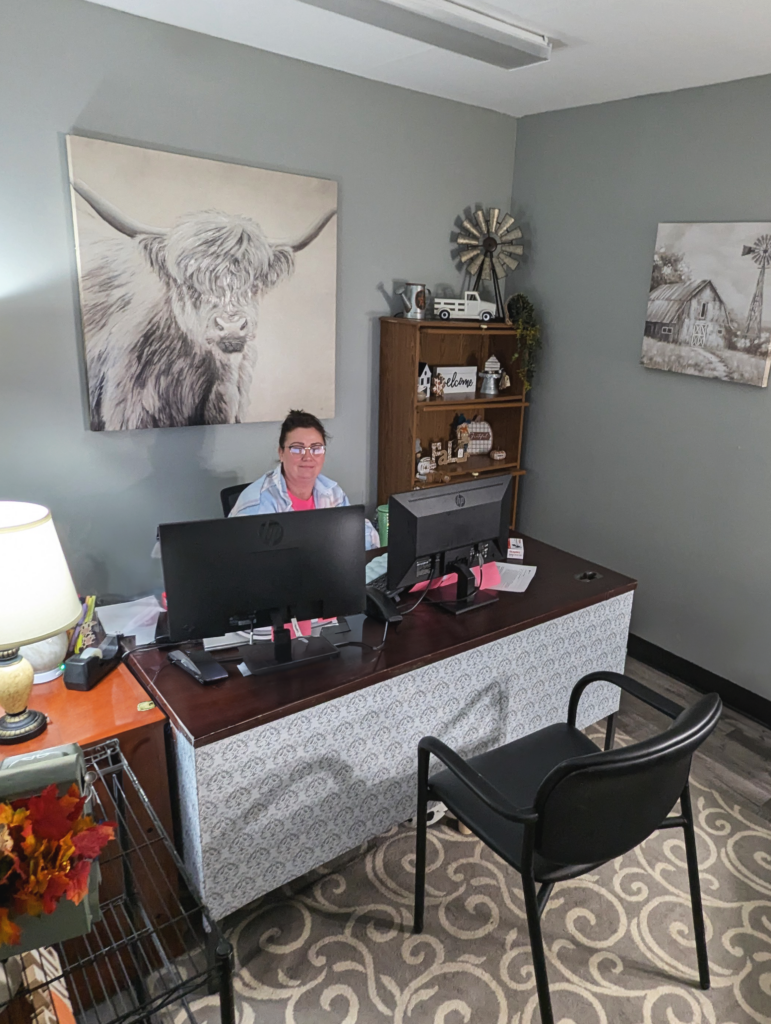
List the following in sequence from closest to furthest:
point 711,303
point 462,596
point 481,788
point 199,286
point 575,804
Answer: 1. point 575,804
2. point 481,788
3. point 462,596
4. point 199,286
5. point 711,303

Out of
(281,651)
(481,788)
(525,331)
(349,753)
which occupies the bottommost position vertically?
(349,753)

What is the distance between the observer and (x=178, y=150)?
290cm

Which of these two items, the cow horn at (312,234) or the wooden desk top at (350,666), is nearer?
the wooden desk top at (350,666)

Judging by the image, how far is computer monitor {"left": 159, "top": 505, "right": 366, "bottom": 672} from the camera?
72.6 inches

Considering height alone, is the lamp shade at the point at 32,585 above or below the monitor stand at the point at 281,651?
above

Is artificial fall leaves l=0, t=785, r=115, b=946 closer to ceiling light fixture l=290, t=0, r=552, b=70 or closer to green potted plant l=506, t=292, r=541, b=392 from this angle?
ceiling light fixture l=290, t=0, r=552, b=70

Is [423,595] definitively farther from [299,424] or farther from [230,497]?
[230,497]

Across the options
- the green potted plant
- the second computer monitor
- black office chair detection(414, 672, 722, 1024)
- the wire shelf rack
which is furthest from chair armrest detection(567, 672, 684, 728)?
the green potted plant

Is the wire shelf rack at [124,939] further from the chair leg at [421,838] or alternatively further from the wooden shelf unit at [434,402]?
the wooden shelf unit at [434,402]

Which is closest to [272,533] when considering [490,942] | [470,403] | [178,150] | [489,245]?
[490,942]

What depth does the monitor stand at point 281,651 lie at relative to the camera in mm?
1976

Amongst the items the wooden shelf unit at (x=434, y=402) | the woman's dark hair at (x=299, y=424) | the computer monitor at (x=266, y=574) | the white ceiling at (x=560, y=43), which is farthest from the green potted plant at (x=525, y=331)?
the computer monitor at (x=266, y=574)

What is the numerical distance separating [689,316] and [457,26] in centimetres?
160

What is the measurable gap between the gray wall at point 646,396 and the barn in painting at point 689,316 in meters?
0.12
